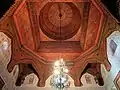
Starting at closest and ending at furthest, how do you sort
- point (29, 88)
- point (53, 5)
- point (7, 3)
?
1. point (7, 3)
2. point (53, 5)
3. point (29, 88)

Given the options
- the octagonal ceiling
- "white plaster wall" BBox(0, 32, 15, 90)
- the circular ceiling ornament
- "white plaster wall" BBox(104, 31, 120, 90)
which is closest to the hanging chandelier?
the octagonal ceiling

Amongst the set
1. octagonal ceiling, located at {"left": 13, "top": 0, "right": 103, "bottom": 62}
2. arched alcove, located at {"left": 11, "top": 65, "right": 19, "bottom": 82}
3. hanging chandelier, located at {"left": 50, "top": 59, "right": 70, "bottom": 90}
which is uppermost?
octagonal ceiling, located at {"left": 13, "top": 0, "right": 103, "bottom": 62}

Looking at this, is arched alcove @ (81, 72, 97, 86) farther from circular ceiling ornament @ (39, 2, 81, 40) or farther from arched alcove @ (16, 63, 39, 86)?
circular ceiling ornament @ (39, 2, 81, 40)

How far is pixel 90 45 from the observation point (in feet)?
36.5

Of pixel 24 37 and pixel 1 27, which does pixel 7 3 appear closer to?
pixel 1 27

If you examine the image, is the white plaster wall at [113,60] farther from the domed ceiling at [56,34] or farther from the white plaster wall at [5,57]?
the white plaster wall at [5,57]

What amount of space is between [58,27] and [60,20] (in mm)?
378

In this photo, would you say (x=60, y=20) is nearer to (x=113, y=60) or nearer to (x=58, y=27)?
(x=58, y=27)

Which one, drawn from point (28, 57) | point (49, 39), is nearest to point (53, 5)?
point (49, 39)

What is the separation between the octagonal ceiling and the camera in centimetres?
967

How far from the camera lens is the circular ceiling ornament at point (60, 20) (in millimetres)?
10516

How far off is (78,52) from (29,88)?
10.3 feet

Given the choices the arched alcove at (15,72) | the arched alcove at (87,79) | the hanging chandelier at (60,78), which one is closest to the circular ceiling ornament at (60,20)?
the arched alcove at (15,72)

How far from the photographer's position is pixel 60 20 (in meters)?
11.1
